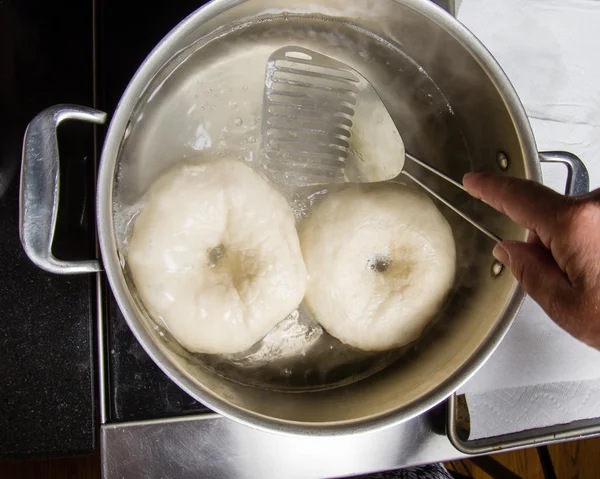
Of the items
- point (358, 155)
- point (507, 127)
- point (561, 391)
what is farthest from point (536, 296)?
point (561, 391)

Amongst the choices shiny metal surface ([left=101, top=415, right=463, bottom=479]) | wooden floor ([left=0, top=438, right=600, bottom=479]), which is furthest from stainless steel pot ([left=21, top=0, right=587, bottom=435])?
wooden floor ([left=0, top=438, right=600, bottom=479])

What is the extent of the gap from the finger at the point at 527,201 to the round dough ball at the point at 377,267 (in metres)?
0.15

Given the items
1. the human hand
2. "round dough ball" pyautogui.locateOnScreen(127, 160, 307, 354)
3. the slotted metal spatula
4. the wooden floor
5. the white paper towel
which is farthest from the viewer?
the wooden floor

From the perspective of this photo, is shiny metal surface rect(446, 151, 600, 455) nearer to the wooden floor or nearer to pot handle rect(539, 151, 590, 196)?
pot handle rect(539, 151, 590, 196)

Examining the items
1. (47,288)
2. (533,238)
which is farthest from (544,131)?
(47,288)

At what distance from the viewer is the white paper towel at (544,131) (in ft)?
2.89

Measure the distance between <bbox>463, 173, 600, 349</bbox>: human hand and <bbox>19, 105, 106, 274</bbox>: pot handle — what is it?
483 millimetres

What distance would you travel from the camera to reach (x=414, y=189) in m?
0.80

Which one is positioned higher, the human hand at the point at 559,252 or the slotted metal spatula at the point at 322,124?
the slotted metal spatula at the point at 322,124

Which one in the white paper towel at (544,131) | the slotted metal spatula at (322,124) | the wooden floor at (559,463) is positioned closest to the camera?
the slotted metal spatula at (322,124)

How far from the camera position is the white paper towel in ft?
2.89

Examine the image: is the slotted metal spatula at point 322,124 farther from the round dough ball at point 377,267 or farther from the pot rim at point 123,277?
the pot rim at point 123,277

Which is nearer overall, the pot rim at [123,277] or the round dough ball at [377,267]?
the pot rim at [123,277]

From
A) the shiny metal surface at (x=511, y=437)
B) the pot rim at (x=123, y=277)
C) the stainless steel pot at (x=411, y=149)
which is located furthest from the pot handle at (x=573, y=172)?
the shiny metal surface at (x=511, y=437)
